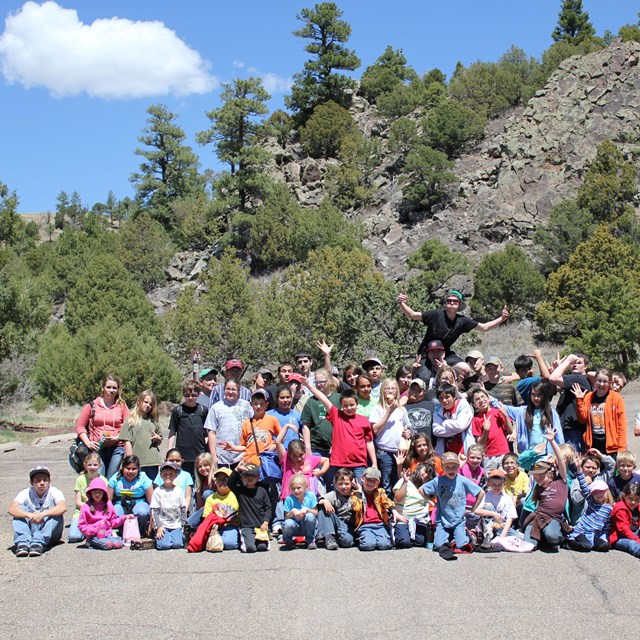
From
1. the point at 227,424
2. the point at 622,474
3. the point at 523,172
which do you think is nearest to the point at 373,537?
the point at 227,424

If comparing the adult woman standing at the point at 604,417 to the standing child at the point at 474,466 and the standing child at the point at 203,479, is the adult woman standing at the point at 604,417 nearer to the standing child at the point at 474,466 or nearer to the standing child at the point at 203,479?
the standing child at the point at 474,466

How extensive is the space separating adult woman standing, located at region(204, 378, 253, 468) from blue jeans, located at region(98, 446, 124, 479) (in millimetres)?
986

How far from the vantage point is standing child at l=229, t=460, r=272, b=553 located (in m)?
7.57

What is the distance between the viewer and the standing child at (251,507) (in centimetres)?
757

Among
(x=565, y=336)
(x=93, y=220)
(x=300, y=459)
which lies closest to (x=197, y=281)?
(x=93, y=220)

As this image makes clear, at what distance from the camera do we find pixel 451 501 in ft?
24.3

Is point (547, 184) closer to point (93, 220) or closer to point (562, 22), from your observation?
point (562, 22)

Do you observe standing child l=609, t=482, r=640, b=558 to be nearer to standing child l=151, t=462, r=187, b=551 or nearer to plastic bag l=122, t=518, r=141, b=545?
standing child l=151, t=462, r=187, b=551

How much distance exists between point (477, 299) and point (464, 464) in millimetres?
35235

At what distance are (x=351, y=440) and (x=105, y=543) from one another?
2583 mm

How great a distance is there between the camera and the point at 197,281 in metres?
57.0

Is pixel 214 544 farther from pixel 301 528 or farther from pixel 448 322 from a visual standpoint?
pixel 448 322

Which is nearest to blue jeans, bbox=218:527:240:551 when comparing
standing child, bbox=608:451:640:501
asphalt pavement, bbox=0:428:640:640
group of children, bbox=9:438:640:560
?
group of children, bbox=9:438:640:560

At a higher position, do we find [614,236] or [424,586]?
[614,236]
